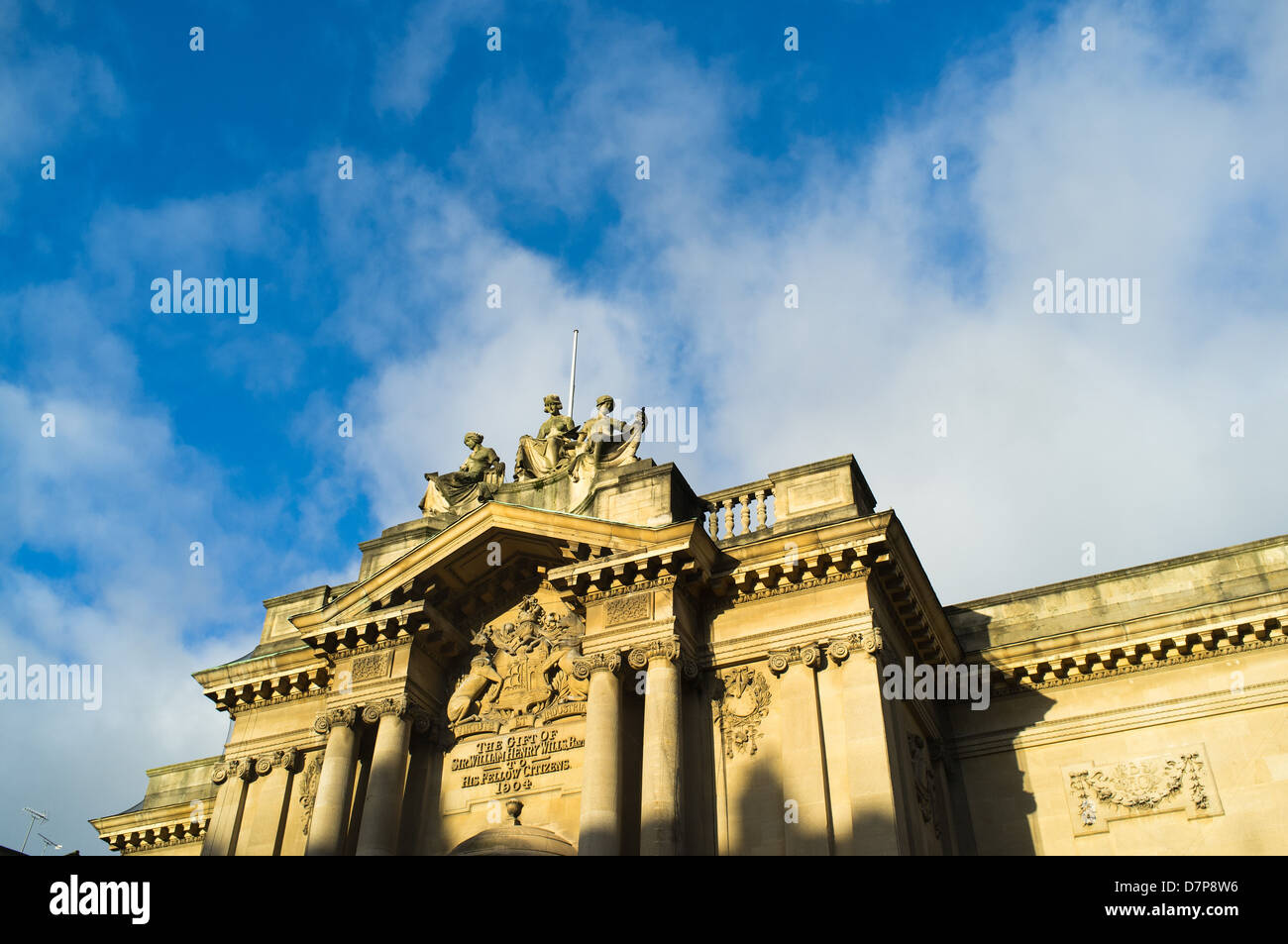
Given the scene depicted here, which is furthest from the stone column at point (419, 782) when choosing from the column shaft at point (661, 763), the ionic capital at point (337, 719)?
the column shaft at point (661, 763)

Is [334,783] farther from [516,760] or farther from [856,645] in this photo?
[856,645]

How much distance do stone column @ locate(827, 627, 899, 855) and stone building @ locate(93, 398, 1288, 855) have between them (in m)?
0.04

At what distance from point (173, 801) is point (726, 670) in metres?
19.1

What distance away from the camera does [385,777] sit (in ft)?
64.4

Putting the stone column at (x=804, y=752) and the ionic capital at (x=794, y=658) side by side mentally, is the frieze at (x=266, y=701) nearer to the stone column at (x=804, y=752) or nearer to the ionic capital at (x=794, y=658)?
the ionic capital at (x=794, y=658)

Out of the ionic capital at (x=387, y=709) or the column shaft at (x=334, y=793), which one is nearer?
the column shaft at (x=334, y=793)

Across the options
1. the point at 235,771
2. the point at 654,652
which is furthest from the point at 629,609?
the point at 235,771

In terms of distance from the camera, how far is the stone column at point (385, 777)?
755 inches

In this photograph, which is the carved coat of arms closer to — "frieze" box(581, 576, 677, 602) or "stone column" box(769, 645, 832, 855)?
"frieze" box(581, 576, 677, 602)

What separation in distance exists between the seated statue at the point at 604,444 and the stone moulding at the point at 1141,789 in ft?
35.5

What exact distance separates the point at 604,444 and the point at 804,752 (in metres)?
7.89

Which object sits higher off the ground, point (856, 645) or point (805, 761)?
point (856, 645)
